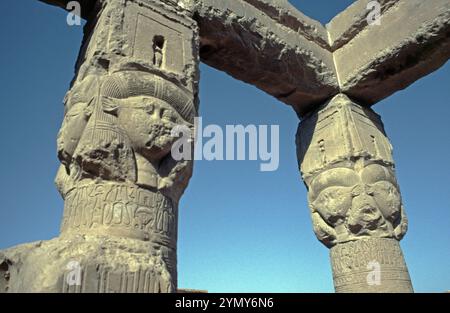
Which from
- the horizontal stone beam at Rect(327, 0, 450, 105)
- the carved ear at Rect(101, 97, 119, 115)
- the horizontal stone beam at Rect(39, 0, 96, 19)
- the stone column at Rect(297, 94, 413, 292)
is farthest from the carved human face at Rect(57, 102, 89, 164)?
the horizontal stone beam at Rect(327, 0, 450, 105)

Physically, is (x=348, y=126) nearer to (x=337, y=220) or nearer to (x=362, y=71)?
(x=362, y=71)

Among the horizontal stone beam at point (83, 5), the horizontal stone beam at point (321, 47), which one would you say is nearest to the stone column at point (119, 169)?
the horizontal stone beam at point (83, 5)

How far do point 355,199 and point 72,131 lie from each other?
3.00 metres

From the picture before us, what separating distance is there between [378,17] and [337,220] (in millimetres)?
2442

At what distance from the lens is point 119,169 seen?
2.40 metres

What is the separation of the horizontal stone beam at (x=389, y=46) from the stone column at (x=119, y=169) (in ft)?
8.30

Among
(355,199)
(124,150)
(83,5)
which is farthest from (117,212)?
(355,199)

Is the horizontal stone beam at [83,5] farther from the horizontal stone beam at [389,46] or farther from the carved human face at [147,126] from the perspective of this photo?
the horizontal stone beam at [389,46]

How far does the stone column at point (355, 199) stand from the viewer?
4.12 m

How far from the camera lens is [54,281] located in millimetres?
1859

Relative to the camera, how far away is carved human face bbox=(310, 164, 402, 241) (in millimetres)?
4168

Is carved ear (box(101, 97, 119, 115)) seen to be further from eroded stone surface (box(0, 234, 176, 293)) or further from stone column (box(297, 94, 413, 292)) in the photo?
stone column (box(297, 94, 413, 292))

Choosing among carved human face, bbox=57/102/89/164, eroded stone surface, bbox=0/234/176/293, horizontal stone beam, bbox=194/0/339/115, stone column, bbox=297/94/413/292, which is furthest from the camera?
stone column, bbox=297/94/413/292
